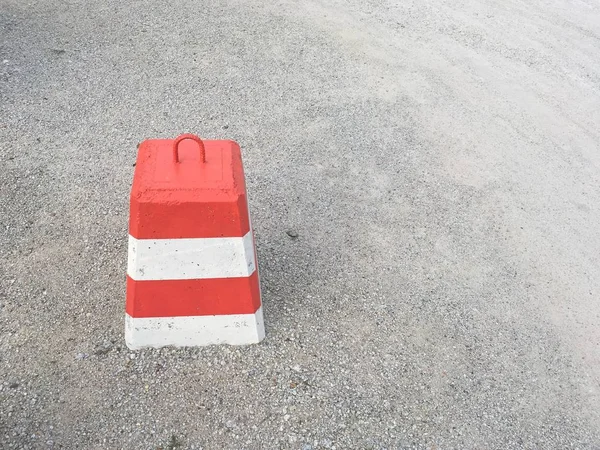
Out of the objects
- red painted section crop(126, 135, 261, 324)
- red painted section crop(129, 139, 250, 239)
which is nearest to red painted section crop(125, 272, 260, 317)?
red painted section crop(126, 135, 261, 324)

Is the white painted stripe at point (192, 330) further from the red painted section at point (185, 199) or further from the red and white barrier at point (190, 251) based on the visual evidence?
the red painted section at point (185, 199)

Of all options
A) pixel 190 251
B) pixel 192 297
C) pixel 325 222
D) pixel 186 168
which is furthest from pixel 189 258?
pixel 325 222

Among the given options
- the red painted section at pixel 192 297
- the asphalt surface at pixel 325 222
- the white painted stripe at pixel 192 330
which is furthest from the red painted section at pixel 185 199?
the asphalt surface at pixel 325 222

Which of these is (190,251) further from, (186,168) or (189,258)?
(186,168)

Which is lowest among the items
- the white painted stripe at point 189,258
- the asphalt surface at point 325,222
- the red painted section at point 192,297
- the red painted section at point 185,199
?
the asphalt surface at point 325,222

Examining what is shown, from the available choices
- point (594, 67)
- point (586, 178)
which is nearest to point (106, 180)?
point (586, 178)

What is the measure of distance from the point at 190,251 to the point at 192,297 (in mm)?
275

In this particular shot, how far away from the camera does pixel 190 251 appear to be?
2.79 m

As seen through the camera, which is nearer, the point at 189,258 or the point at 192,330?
the point at 189,258

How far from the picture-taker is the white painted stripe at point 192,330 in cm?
300

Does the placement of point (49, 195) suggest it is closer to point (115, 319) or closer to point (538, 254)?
point (115, 319)

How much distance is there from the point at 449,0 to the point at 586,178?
3.95 m

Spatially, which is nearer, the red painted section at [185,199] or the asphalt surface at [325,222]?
the red painted section at [185,199]

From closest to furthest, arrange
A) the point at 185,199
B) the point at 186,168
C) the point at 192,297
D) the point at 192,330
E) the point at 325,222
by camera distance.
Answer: the point at 185,199 < the point at 186,168 < the point at 192,297 < the point at 192,330 < the point at 325,222
